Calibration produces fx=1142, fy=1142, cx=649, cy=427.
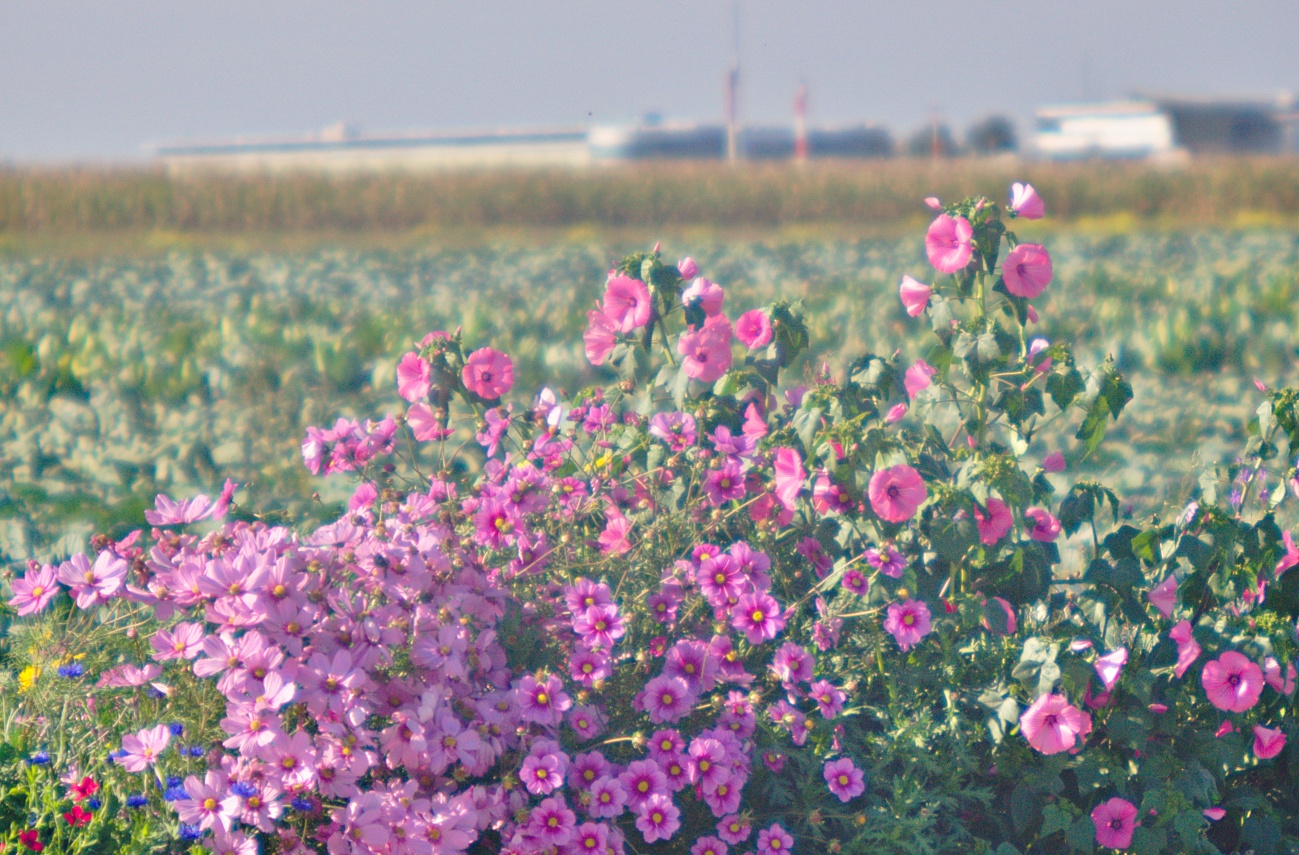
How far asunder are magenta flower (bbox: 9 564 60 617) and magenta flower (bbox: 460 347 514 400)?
774 millimetres

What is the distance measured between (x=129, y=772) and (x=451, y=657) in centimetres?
56

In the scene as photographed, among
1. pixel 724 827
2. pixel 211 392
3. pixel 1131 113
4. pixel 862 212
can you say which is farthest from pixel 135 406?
pixel 1131 113

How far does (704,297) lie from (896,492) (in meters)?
0.59

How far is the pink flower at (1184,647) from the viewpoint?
1.91m

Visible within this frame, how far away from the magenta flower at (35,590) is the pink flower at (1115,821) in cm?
172

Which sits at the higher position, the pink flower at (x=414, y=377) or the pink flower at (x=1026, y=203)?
the pink flower at (x=1026, y=203)

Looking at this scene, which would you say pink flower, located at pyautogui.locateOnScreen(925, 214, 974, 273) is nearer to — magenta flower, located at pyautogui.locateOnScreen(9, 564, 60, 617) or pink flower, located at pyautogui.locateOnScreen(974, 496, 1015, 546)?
pink flower, located at pyautogui.locateOnScreen(974, 496, 1015, 546)

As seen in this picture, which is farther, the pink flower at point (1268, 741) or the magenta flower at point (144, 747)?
the pink flower at point (1268, 741)

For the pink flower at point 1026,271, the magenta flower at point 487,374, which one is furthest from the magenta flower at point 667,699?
the pink flower at point 1026,271

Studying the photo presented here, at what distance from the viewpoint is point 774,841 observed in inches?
71.1

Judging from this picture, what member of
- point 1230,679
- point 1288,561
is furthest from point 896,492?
point 1288,561

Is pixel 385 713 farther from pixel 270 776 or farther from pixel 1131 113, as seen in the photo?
pixel 1131 113

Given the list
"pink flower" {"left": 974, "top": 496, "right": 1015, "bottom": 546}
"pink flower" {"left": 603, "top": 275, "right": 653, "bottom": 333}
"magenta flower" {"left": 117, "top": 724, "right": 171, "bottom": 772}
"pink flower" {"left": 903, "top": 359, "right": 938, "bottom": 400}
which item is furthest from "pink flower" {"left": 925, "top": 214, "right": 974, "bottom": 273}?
"magenta flower" {"left": 117, "top": 724, "right": 171, "bottom": 772}

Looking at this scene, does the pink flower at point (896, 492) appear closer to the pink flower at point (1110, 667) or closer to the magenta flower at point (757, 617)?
the magenta flower at point (757, 617)
